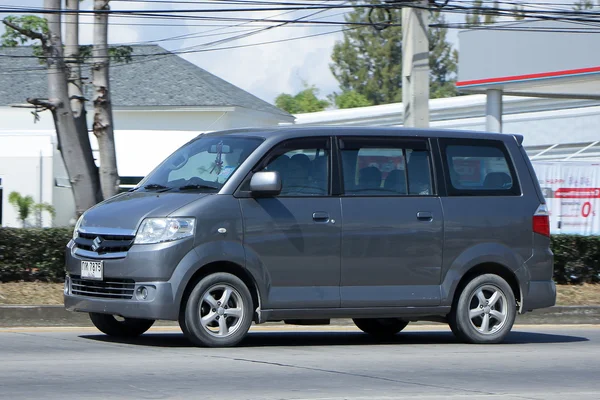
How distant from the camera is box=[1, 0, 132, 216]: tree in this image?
671 inches

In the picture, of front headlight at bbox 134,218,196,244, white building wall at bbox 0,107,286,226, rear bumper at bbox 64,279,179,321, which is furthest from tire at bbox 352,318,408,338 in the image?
white building wall at bbox 0,107,286,226

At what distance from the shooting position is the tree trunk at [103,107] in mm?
16984

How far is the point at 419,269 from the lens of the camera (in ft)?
35.0

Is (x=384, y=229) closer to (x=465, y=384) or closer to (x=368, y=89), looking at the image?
(x=465, y=384)

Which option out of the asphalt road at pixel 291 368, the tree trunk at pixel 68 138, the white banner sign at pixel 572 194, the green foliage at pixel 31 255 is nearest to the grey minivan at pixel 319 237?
the asphalt road at pixel 291 368

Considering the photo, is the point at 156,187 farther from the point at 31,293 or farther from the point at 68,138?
the point at 68,138

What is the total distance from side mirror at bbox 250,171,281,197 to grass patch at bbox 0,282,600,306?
14.5 ft

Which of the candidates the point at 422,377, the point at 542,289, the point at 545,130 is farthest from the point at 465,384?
the point at 545,130

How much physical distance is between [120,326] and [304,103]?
8662 cm

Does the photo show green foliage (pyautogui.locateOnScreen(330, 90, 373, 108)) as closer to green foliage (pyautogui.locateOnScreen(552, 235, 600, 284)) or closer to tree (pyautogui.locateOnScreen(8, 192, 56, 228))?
tree (pyautogui.locateOnScreen(8, 192, 56, 228))

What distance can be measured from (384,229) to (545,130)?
29.7 m

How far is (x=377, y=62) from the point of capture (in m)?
89.9

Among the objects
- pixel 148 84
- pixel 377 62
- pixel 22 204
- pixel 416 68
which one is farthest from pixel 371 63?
pixel 416 68

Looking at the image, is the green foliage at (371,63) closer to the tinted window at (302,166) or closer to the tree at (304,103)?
the tree at (304,103)
